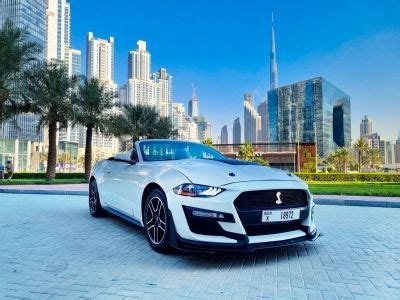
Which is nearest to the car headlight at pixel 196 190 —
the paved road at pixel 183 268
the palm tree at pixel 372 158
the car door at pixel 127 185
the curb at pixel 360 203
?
the paved road at pixel 183 268

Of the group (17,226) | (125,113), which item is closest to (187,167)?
(17,226)

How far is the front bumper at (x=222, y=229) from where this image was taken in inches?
150

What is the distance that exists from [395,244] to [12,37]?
80.0ft

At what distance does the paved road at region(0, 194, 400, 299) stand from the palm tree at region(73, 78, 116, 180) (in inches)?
896

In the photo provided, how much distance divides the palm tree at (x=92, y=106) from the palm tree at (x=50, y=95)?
139cm

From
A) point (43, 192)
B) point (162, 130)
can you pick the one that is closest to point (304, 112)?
point (162, 130)

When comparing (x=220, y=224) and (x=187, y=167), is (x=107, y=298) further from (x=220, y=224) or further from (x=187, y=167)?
(x=187, y=167)

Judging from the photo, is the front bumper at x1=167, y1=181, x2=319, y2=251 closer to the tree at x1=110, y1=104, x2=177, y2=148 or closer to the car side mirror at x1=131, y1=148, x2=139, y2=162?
the car side mirror at x1=131, y1=148, x2=139, y2=162

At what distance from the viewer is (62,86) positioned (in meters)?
25.5

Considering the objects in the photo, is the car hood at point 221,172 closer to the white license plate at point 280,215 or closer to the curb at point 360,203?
the white license plate at point 280,215

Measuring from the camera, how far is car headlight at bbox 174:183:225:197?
392 centimetres

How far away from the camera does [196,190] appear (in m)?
3.99

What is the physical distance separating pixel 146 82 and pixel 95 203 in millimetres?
130764

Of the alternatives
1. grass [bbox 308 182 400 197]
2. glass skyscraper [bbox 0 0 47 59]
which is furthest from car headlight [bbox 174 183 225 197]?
glass skyscraper [bbox 0 0 47 59]
